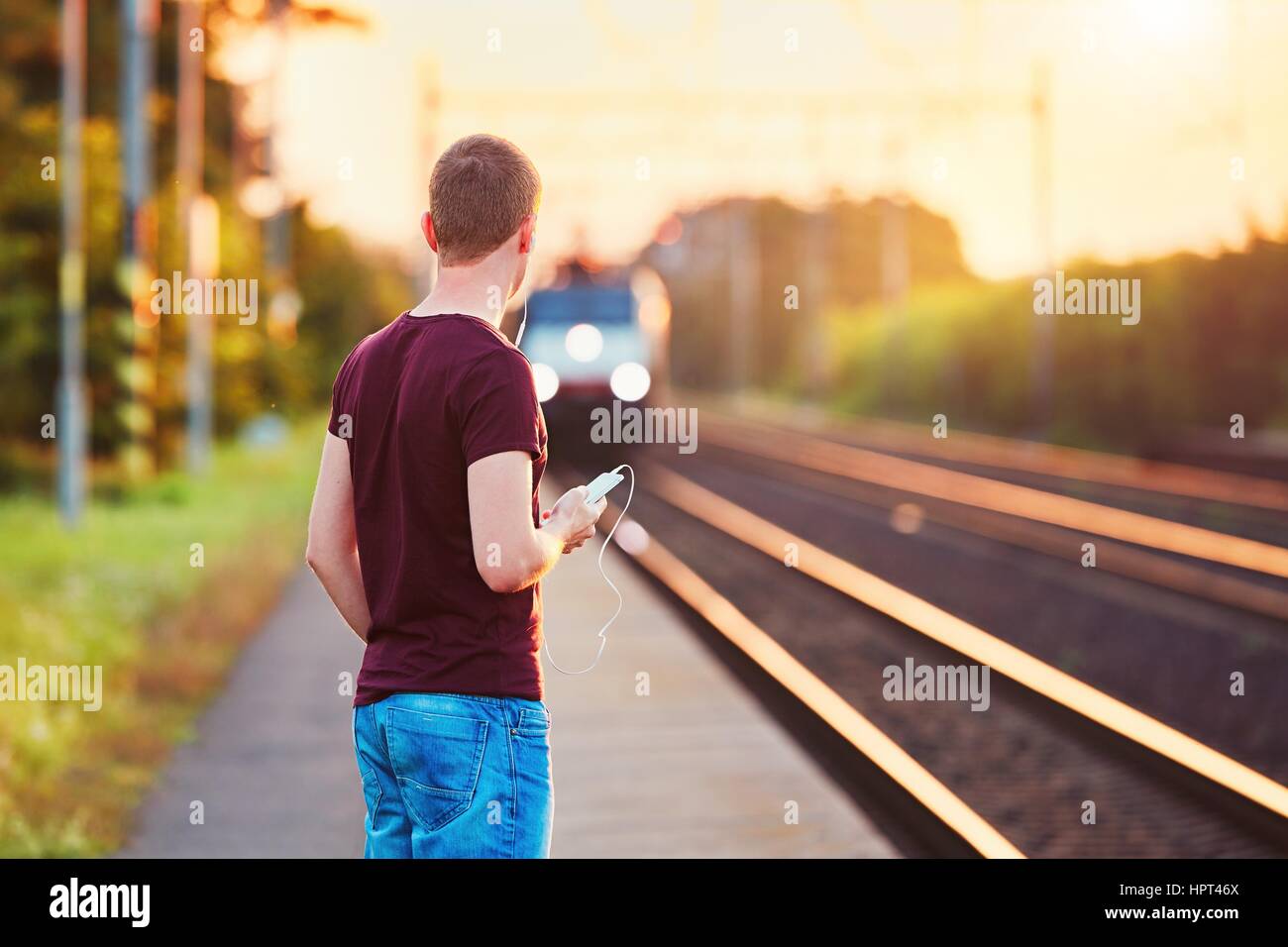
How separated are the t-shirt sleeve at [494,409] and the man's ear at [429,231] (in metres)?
0.30

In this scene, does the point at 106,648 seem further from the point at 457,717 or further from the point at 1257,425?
the point at 1257,425

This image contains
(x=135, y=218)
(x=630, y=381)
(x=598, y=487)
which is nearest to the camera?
(x=598, y=487)

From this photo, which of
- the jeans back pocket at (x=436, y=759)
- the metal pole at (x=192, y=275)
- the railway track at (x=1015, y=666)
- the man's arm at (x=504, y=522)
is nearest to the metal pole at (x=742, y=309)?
the metal pole at (x=192, y=275)

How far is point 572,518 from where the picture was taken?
2992mm

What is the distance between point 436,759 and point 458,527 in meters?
0.40

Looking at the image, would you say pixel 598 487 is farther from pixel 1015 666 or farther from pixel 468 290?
pixel 1015 666

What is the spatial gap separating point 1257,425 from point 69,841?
30414mm

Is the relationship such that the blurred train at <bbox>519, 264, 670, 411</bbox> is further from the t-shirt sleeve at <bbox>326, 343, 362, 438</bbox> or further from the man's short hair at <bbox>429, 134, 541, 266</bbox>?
the man's short hair at <bbox>429, 134, 541, 266</bbox>

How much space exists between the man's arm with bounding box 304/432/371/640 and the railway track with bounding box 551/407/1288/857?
10.6 ft

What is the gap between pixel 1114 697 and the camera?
9680 mm

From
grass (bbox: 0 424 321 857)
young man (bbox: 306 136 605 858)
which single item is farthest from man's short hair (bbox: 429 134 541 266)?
grass (bbox: 0 424 321 857)

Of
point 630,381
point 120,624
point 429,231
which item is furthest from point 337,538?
point 630,381

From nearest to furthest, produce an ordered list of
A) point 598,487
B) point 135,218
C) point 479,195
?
1. point 479,195
2. point 598,487
3. point 135,218
